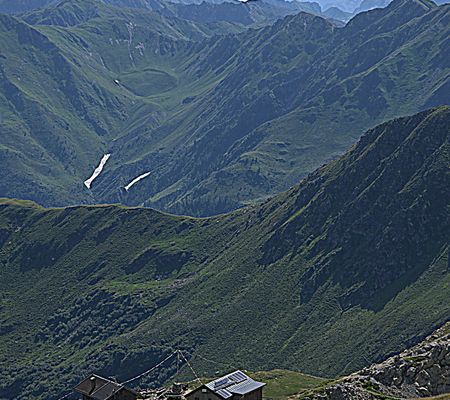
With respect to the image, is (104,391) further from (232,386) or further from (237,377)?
(232,386)

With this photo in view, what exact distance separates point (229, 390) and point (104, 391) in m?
22.3

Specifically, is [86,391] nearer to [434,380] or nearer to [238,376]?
[238,376]

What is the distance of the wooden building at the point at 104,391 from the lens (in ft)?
417

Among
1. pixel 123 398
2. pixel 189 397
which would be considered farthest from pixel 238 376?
pixel 123 398

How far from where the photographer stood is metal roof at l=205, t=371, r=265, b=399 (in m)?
115

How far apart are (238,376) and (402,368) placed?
31206 mm

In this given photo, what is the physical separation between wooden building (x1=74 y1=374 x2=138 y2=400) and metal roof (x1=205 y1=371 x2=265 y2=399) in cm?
1573

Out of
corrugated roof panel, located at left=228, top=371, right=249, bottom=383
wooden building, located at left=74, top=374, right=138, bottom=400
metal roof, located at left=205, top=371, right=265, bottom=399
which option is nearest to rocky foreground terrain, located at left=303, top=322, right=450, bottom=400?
corrugated roof panel, located at left=228, top=371, right=249, bottom=383

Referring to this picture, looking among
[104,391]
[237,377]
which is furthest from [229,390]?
[104,391]

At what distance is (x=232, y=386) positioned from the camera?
389ft

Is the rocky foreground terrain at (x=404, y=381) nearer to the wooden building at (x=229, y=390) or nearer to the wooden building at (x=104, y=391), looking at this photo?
the wooden building at (x=229, y=390)

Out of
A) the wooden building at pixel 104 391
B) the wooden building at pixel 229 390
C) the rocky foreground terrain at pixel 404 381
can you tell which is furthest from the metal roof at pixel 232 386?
the wooden building at pixel 104 391

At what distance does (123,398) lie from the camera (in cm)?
12850

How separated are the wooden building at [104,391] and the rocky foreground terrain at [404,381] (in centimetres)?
2731
